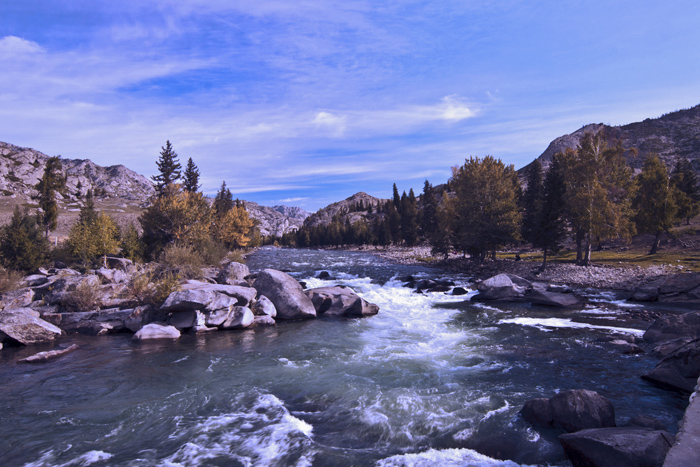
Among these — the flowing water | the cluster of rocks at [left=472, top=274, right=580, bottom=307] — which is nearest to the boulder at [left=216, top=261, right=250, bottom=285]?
the flowing water

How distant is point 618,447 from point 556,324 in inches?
544

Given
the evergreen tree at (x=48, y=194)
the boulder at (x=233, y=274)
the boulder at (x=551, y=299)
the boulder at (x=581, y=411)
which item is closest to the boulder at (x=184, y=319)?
the boulder at (x=233, y=274)

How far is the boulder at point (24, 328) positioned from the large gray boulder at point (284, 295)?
10.5 m

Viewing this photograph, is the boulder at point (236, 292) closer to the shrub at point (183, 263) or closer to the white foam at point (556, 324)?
the shrub at point (183, 263)

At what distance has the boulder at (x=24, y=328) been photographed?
14.8 m

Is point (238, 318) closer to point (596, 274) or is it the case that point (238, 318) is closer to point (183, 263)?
point (183, 263)

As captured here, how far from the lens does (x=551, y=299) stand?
2314 centimetres

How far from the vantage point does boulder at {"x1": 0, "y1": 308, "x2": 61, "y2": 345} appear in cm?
1483

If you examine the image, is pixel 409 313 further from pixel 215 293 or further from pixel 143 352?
pixel 143 352

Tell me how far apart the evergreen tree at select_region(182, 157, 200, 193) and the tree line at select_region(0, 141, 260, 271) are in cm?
518

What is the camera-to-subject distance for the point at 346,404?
9648 mm

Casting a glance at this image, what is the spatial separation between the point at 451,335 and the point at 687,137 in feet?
598

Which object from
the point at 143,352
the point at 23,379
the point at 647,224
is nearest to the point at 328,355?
the point at 143,352

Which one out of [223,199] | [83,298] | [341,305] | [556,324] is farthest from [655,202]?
[223,199]
